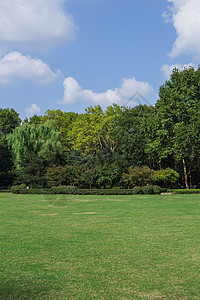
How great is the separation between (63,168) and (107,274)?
107ft

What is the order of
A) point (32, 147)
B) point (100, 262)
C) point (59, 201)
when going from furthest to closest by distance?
1. point (32, 147)
2. point (59, 201)
3. point (100, 262)

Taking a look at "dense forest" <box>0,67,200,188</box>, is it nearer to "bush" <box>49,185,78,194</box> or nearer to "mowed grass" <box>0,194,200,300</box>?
"bush" <box>49,185,78,194</box>

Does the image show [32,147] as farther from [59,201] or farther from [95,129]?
[59,201]

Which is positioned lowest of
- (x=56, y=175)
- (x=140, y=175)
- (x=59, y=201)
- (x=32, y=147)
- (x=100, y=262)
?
(x=100, y=262)

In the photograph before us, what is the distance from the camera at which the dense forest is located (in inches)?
1334

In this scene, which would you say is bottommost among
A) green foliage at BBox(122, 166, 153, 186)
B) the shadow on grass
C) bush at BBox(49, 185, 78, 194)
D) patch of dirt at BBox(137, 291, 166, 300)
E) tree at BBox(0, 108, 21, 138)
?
patch of dirt at BBox(137, 291, 166, 300)

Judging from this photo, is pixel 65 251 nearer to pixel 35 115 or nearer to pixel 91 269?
pixel 91 269

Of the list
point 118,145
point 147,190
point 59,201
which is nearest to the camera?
point 59,201

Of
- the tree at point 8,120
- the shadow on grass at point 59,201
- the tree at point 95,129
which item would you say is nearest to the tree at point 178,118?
the tree at point 95,129

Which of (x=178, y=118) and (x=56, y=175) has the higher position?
(x=178, y=118)

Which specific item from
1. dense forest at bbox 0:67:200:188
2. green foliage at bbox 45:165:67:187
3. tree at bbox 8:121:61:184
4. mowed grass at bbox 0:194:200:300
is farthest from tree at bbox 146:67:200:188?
mowed grass at bbox 0:194:200:300

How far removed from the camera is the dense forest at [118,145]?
33875 millimetres

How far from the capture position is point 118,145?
43.8 meters

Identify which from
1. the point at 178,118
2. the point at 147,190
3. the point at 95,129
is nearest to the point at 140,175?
the point at 147,190
